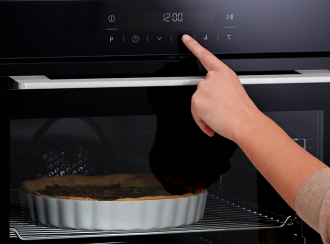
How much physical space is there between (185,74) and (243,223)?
310 millimetres

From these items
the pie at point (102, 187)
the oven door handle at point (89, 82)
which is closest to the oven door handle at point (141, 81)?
the oven door handle at point (89, 82)

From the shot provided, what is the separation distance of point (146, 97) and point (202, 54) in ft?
0.39

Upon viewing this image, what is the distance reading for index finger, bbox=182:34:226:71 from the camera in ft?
1.93

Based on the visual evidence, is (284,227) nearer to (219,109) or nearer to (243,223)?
(243,223)

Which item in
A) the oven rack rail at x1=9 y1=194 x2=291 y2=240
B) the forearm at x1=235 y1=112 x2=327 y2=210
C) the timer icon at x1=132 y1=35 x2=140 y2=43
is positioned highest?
the timer icon at x1=132 y1=35 x2=140 y2=43

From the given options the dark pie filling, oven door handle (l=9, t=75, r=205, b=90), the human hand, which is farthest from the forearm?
the dark pie filling

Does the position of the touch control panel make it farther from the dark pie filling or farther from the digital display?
the dark pie filling

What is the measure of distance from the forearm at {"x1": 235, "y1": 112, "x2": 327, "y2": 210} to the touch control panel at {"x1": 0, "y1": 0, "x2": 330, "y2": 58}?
0.50 ft

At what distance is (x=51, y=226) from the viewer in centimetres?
64

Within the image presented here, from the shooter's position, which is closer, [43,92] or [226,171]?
[43,92]

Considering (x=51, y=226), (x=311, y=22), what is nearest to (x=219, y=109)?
(x=311, y=22)

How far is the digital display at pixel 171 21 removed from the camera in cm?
59

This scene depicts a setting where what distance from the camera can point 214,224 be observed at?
681mm

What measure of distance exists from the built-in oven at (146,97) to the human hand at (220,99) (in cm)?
2
